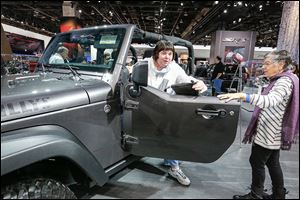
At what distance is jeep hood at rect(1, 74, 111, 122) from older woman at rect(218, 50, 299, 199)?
3.18 ft

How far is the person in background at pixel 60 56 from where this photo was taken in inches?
94.9

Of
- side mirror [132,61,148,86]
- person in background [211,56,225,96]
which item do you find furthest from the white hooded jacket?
person in background [211,56,225,96]

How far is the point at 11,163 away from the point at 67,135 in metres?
0.38

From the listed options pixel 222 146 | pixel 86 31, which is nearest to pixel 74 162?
pixel 222 146

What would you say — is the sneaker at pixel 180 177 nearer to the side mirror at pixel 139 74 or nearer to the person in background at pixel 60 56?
the side mirror at pixel 139 74

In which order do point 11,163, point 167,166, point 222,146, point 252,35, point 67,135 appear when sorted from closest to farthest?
point 11,163, point 67,135, point 222,146, point 167,166, point 252,35

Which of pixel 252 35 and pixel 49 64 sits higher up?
pixel 252 35

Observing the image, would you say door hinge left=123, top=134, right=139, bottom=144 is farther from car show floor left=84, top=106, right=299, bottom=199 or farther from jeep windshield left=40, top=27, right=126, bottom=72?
jeep windshield left=40, top=27, right=126, bottom=72

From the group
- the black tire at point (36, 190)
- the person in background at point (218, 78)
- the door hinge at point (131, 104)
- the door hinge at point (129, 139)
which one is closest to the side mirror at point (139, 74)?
the door hinge at point (131, 104)

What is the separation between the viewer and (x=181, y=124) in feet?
5.89

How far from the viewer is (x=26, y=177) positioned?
1.37 m

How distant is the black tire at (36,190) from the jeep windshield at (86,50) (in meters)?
1.01

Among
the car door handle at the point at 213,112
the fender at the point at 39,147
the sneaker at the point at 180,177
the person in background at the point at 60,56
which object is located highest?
the person in background at the point at 60,56

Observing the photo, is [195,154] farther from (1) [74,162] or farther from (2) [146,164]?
(2) [146,164]
